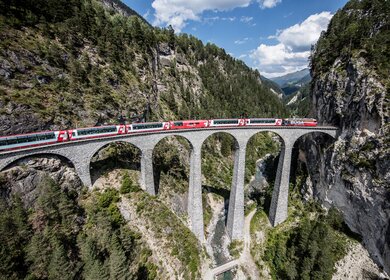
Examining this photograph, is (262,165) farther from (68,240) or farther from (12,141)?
(12,141)

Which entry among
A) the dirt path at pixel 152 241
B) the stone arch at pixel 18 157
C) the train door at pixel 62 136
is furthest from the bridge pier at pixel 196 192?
the stone arch at pixel 18 157

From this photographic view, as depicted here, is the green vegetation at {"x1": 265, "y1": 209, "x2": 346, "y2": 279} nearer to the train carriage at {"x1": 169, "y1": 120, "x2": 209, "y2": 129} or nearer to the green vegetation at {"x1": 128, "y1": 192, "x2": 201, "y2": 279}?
the green vegetation at {"x1": 128, "y1": 192, "x2": 201, "y2": 279}

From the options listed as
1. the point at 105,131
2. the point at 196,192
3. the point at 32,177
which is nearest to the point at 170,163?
the point at 196,192

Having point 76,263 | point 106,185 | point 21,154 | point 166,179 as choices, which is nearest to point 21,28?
point 21,154

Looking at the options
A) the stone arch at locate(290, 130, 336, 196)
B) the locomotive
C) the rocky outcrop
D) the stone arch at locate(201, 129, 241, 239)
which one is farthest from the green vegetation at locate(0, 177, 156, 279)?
the stone arch at locate(290, 130, 336, 196)

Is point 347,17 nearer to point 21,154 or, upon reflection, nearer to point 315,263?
point 315,263
